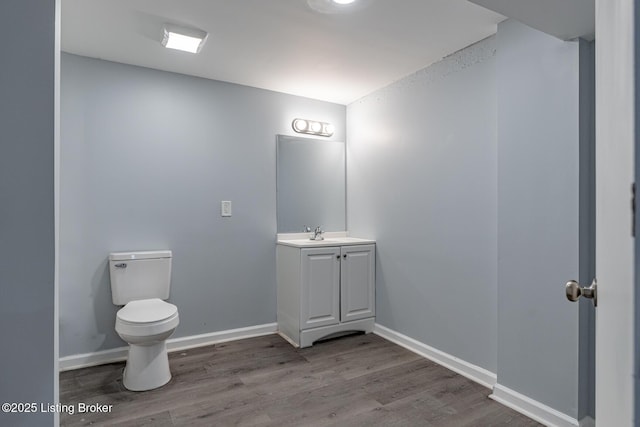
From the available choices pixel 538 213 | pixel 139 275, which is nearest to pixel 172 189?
pixel 139 275

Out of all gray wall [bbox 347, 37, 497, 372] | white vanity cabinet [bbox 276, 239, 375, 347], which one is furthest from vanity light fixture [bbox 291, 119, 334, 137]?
white vanity cabinet [bbox 276, 239, 375, 347]

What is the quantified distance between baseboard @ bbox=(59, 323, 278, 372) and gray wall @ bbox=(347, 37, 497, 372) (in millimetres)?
1128

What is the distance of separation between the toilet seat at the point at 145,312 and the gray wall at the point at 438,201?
1.78 metres

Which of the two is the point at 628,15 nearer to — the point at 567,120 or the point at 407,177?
the point at 567,120

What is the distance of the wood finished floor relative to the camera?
182 centimetres

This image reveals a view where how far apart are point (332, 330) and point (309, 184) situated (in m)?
1.38

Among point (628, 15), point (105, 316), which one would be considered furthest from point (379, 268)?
point (628, 15)

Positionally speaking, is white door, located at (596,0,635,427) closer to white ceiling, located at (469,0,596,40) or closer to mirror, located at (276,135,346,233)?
white ceiling, located at (469,0,596,40)

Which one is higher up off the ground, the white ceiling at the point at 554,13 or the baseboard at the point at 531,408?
the white ceiling at the point at 554,13

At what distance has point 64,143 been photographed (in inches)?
94.7

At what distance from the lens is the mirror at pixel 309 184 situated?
127 inches
